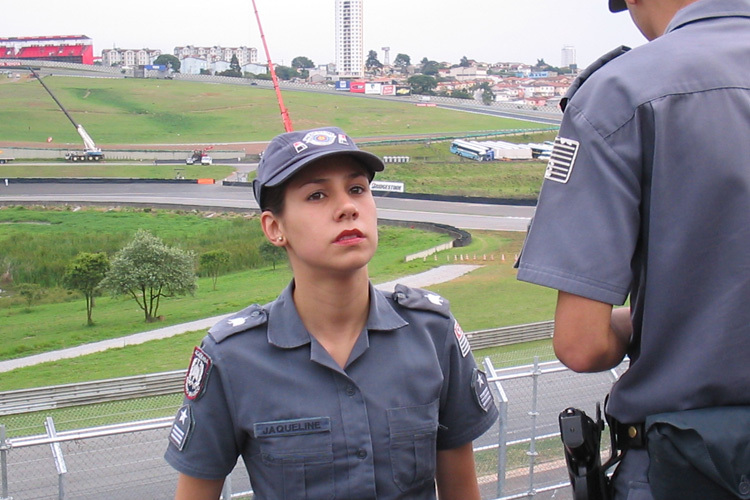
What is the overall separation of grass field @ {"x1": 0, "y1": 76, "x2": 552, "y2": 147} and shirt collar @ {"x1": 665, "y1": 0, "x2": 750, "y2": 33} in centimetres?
6612

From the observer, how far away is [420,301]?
1.84 metres

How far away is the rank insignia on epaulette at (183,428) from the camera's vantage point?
5.61 ft

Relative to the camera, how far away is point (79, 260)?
72.1ft

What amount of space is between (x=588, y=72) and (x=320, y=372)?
0.77 m

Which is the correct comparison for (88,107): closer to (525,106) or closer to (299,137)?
(525,106)

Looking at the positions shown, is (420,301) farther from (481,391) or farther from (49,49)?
(49,49)

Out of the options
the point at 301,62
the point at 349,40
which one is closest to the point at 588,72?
the point at 349,40

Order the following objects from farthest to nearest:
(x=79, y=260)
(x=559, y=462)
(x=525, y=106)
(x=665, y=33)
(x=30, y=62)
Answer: (x=30, y=62), (x=525, y=106), (x=79, y=260), (x=559, y=462), (x=665, y=33)

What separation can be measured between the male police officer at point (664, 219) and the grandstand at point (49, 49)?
423 feet

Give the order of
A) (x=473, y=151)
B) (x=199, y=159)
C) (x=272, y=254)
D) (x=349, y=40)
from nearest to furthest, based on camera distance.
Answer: (x=272, y=254) → (x=199, y=159) → (x=473, y=151) → (x=349, y=40)

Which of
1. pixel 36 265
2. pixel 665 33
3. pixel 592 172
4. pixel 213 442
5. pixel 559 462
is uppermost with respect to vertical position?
pixel 665 33

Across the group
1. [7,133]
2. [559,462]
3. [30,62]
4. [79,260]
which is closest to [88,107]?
[7,133]

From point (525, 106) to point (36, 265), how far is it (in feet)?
255

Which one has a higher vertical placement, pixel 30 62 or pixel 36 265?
pixel 30 62
